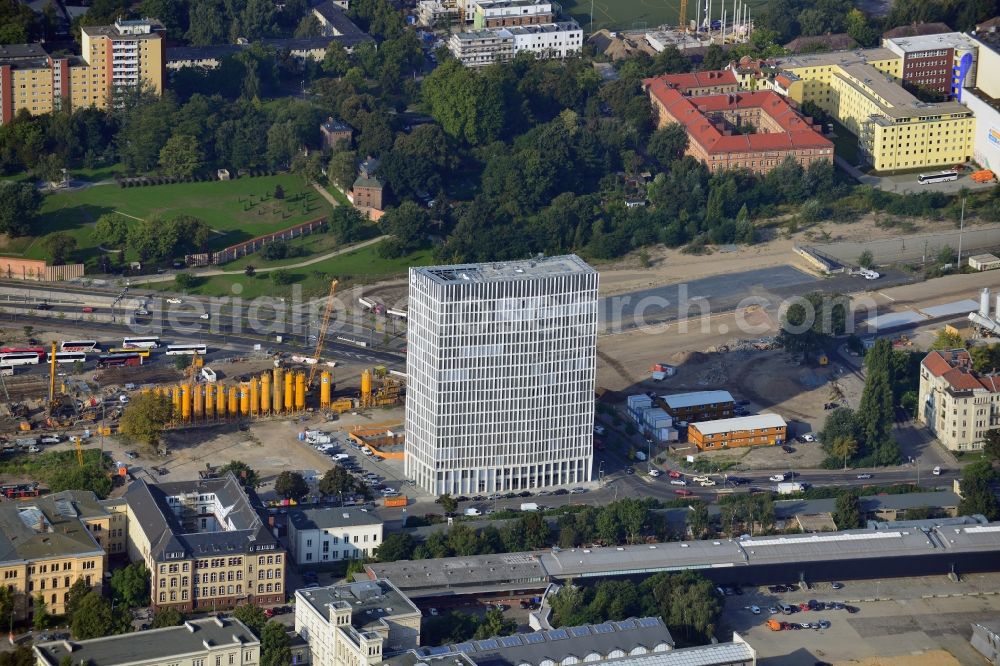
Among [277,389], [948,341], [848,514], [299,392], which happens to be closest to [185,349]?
[277,389]

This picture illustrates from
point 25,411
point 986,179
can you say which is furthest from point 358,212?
point 986,179

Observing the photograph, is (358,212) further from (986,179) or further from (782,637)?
(782,637)

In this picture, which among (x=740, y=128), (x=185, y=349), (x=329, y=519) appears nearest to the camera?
(x=329, y=519)

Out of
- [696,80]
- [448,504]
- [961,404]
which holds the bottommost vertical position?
[448,504]

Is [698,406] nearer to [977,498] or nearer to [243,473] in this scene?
[977,498]

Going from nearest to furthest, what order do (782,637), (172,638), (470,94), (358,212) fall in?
(172,638), (782,637), (358,212), (470,94)

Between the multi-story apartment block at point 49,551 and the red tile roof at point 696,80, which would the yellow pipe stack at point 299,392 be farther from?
the red tile roof at point 696,80
